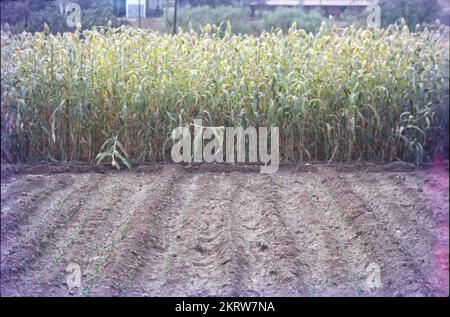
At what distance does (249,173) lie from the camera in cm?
283

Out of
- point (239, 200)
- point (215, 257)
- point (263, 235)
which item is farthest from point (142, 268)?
point (239, 200)

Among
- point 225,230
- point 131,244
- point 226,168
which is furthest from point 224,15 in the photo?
point 131,244

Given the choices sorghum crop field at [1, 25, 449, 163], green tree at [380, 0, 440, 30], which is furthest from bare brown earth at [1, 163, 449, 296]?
green tree at [380, 0, 440, 30]

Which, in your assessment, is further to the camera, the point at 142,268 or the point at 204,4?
the point at 204,4

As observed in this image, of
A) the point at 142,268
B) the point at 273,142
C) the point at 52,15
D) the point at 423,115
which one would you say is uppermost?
the point at 52,15

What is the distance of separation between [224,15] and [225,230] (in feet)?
2.93

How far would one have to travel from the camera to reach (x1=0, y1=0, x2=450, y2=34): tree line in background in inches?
93.5

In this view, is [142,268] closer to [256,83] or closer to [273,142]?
[273,142]

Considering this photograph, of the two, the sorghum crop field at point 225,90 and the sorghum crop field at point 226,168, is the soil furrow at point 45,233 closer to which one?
the sorghum crop field at point 226,168

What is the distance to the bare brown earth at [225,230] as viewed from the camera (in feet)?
6.50

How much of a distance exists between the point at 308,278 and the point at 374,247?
0.30 m

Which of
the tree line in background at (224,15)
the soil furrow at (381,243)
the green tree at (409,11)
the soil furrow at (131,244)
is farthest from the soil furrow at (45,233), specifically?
the green tree at (409,11)

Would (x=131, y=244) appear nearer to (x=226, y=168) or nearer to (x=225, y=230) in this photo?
(x=225, y=230)

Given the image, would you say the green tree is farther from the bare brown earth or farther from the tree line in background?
the bare brown earth
